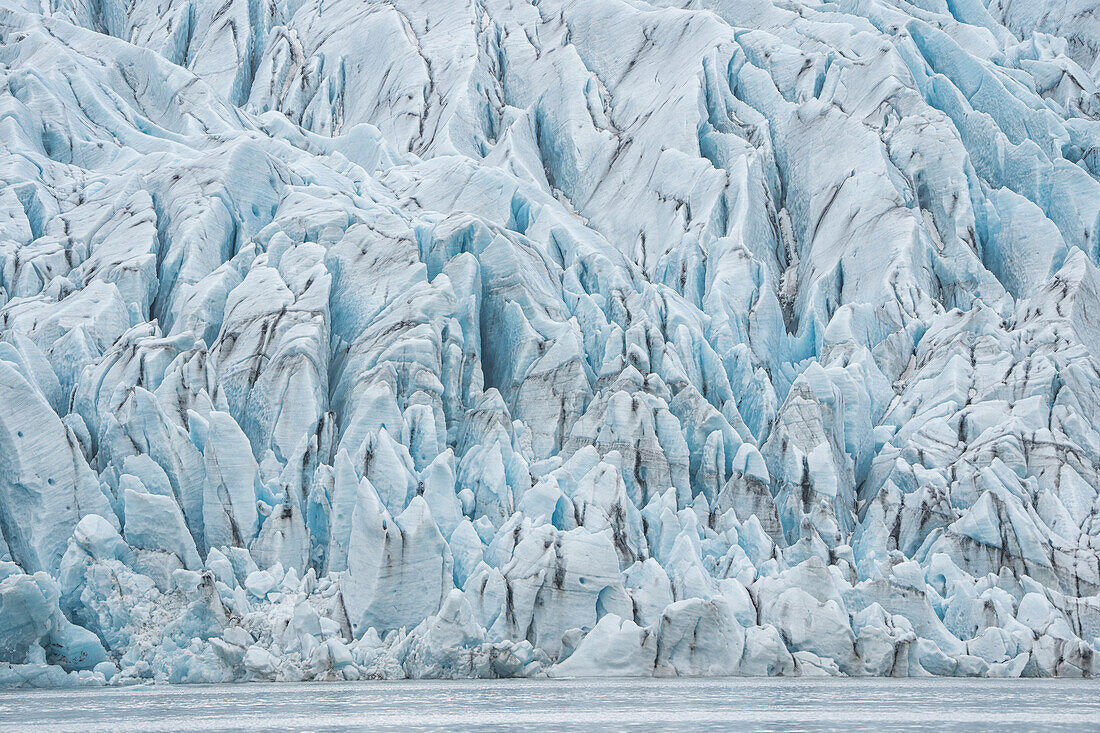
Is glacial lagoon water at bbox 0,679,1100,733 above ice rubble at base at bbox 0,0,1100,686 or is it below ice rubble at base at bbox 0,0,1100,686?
below

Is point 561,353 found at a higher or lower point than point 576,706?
higher

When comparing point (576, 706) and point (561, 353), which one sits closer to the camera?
point (576, 706)

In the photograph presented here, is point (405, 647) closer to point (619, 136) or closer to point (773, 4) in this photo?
point (619, 136)

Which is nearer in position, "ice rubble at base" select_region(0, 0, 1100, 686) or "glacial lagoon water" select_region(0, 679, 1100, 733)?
"glacial lagoon water" select_region(0, 679, 1100, 733)

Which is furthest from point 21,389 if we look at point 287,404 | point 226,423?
point 287,404

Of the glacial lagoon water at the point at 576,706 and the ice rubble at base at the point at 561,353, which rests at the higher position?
the ice rubble at base at the point at 561,353
